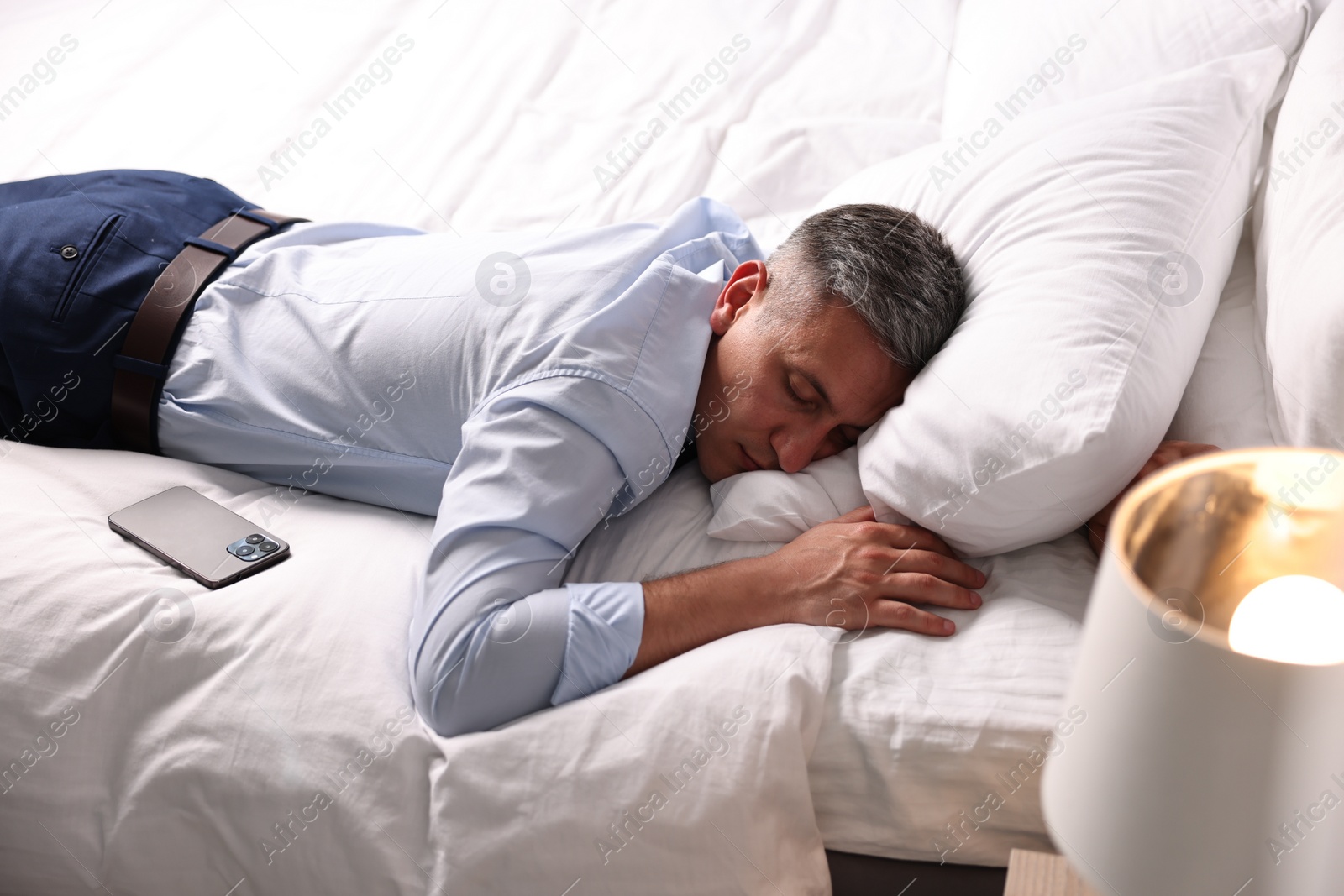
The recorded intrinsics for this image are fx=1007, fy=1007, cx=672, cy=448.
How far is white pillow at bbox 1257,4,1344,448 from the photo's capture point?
0.86 metres

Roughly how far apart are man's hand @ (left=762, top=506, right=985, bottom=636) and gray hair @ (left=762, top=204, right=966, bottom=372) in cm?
21

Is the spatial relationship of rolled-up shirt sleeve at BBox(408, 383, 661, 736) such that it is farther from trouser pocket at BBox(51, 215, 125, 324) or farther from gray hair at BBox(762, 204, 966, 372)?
trouser pocket at BBox(51, 215, 125, 324)

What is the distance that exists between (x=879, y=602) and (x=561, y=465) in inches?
13.7

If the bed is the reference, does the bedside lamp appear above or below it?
above

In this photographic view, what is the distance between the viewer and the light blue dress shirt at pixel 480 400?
972mm

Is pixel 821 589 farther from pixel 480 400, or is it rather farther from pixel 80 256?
pixel 80 256

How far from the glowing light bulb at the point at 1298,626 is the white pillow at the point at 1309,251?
1.64 feet

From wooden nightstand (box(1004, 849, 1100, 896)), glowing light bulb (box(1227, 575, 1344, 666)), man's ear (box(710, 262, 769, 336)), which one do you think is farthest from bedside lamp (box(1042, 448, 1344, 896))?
man's ear (box(710, 262, 769, 336))

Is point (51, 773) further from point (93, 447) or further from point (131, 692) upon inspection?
point (93, 447)

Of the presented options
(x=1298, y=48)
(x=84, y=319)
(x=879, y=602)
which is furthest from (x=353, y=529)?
(x=1298, y=48)

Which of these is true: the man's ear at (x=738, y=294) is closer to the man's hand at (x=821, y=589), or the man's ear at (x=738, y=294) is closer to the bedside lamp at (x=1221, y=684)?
the man's hand at (x=821, y=589)

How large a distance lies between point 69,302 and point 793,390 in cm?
92

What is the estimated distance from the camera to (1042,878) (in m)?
0.70

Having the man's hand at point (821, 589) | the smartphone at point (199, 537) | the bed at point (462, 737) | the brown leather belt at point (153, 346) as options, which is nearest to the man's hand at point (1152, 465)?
the bed at point (462, 737)
